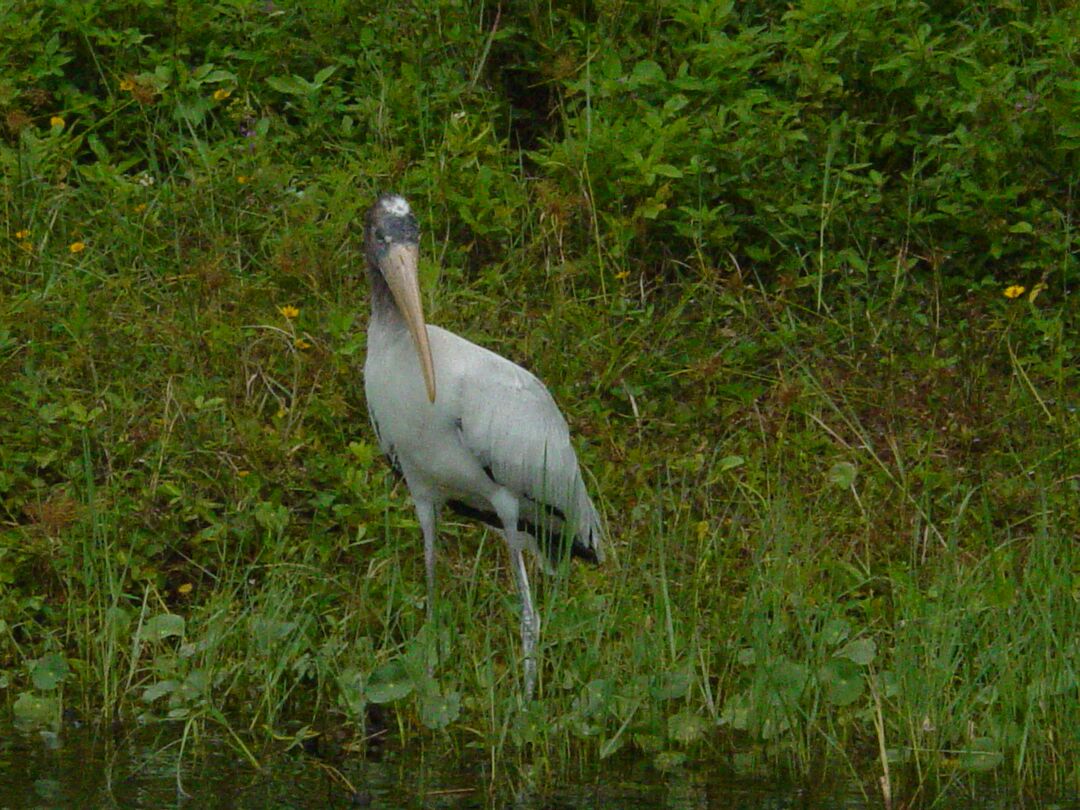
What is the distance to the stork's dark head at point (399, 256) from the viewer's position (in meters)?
5.17

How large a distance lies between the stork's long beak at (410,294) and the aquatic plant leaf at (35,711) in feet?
4.01

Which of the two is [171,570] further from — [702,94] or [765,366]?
[702,94]

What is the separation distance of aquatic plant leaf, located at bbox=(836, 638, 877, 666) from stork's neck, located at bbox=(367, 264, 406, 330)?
1.45 m

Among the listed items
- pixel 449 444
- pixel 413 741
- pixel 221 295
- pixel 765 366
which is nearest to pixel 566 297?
pixel 765 366

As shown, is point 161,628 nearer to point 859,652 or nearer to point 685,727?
point 685,727

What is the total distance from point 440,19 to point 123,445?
2324mm

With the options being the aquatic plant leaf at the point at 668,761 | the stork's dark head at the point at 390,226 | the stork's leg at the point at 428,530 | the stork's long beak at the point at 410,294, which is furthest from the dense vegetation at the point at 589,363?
the stork's dark head at the point at 390,226

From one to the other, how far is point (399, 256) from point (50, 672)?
4.57 ft

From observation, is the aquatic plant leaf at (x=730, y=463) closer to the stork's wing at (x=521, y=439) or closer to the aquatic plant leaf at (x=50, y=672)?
the stork's wing at (x=521, y=439)

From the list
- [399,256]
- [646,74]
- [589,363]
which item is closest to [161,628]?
[399,256]

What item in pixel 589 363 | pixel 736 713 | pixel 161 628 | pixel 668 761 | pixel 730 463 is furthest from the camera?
pixel 589 363

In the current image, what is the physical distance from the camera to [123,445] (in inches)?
237

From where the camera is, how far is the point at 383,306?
536cm

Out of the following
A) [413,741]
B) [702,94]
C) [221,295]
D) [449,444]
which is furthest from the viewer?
[702,94]
